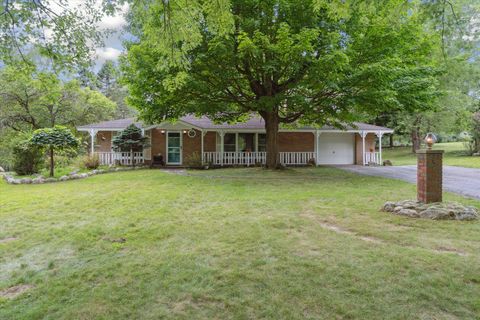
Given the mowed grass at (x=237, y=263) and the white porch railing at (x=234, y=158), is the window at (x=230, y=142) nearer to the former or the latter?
the white porch railing at (x=234, y=158)

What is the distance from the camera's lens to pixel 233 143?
18.2 meters

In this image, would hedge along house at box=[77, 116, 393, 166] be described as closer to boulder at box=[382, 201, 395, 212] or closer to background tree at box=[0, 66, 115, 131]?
background tree at box=[0, 66, 115, 131]

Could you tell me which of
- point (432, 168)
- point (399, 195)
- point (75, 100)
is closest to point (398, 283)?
point (432, 168)

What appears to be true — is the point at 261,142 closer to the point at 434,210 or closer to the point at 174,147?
the point at 174,147

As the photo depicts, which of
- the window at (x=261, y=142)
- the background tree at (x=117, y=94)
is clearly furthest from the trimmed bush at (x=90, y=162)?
the background tree at (x=117, y=94)

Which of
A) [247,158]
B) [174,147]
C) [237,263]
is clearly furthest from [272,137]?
[237,263]

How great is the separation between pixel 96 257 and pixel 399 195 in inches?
269

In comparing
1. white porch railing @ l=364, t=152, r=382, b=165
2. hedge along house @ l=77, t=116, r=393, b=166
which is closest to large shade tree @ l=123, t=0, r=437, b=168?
hedge along house @ l=77, t=116, r=393, b=166

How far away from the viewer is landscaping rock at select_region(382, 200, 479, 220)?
501 cm

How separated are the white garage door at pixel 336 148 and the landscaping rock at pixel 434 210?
13.6 metres

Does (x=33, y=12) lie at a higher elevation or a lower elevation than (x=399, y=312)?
higher

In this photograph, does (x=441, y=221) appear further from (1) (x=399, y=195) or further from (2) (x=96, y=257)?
(2) (x=96, y=257)

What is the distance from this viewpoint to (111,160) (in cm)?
1703

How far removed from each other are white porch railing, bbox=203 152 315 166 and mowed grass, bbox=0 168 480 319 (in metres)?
11.2
